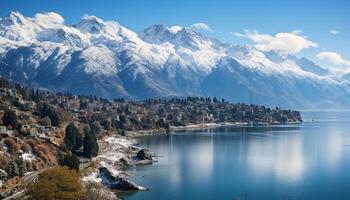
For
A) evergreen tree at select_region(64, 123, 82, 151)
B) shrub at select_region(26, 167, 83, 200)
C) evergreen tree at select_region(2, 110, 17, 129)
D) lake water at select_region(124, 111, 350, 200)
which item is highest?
evergreen tree at select_region(2, 110, 17, 129)

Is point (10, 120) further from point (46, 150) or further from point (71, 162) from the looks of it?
point (71, 162)

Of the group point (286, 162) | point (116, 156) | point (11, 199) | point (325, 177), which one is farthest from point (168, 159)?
point (11, 199)

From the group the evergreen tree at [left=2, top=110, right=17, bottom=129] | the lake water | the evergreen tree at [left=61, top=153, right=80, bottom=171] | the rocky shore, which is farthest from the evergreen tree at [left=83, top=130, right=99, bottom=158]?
the evergreen tree at [left=61, top=153, right=80, bottom=171]

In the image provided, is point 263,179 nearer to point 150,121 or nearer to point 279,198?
point 279,198

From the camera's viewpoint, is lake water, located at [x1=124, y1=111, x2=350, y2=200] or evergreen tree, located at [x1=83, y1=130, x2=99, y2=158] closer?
lake water, located at [x1=124, y1=111, x2=350, y2=200]

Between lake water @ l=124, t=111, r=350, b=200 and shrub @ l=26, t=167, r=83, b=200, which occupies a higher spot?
shrub @ l=26, t=167, r=83, b=200

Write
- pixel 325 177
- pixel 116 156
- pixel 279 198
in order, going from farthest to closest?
pixel 116 156 → pixel 325 177 → pixel 279 198

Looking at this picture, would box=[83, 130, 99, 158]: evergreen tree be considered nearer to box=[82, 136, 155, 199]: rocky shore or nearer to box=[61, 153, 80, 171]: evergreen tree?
box=[82, 136, 155, 199]: rocky shore

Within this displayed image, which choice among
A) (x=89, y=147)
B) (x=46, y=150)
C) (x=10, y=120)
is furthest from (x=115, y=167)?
(x=10, y=120)
